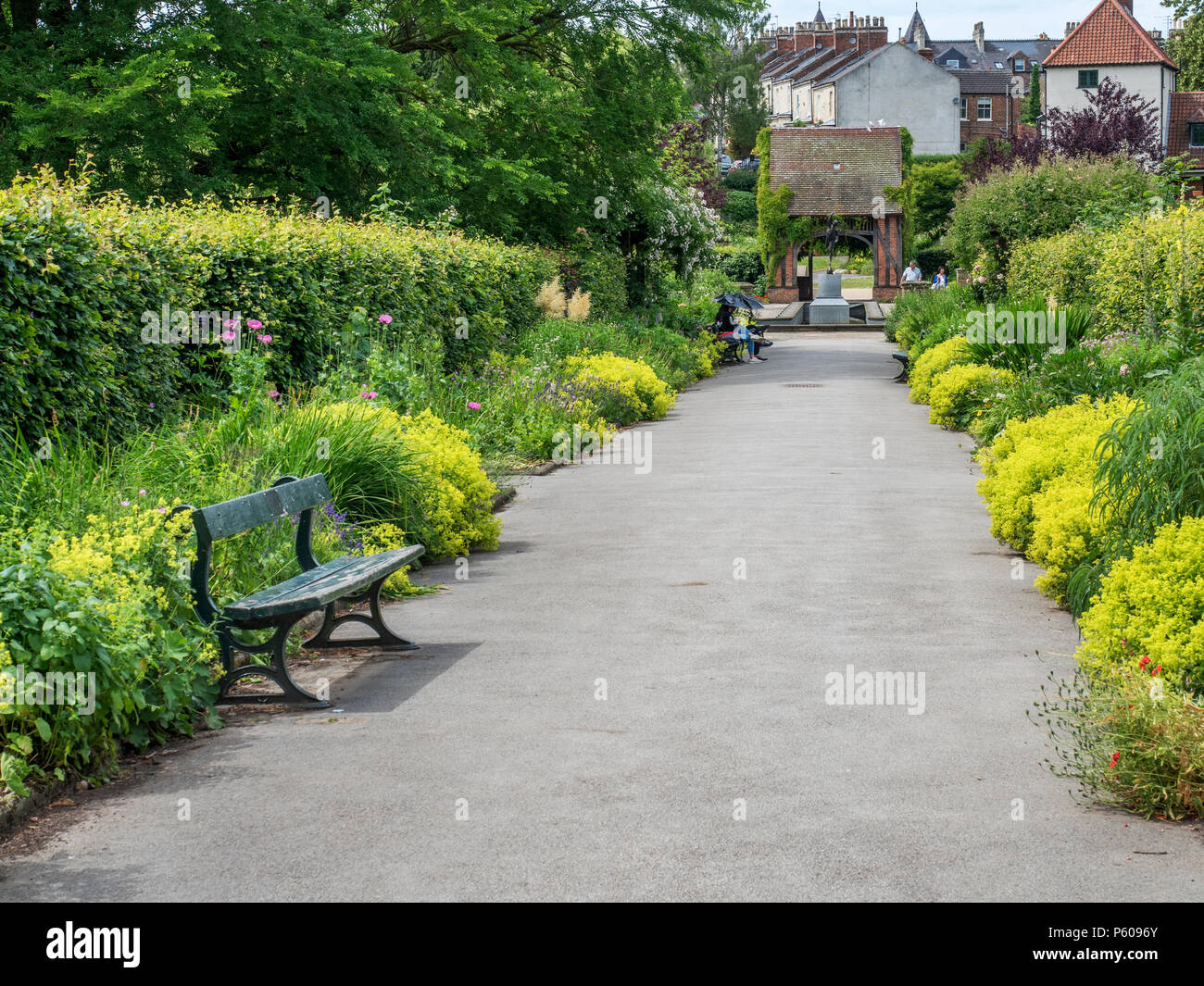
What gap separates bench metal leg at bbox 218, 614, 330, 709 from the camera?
6598 mm

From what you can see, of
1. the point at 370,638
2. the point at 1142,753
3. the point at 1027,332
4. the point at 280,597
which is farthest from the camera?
the point at 1027,332

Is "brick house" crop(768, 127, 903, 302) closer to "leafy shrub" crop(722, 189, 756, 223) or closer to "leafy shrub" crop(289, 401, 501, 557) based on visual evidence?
"leafy shrub" crop(722, 189, 756, 223)

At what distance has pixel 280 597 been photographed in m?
6.81

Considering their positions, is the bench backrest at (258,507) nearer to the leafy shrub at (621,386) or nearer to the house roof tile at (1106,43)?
the leafy shrub at (621,386)

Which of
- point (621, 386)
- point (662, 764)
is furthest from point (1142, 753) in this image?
point (621, 386)

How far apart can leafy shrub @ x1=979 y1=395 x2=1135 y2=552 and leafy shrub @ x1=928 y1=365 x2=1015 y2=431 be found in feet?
24.1

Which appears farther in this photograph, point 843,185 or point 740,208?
point 740,208

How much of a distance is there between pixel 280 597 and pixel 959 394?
13.8m

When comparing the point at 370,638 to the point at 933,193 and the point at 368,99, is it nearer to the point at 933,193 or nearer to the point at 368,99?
Result: the point at 368,99

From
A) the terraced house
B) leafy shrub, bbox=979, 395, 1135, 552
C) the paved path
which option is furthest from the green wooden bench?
the terraced house

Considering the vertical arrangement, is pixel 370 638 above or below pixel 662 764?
above

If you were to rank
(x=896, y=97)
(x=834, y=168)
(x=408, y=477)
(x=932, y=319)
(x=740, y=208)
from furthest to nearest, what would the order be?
(x=896, y=97) → (x=740, y=208) → (x=834, y=168) → (x=932, y=319) → (x=408, y=477)

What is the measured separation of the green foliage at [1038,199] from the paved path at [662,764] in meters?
15.1
